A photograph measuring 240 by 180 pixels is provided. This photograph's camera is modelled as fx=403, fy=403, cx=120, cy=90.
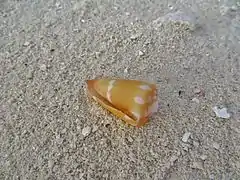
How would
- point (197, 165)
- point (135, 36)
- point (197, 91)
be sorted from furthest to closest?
point (135, 36)
point (197, 91)
point (197, 165)

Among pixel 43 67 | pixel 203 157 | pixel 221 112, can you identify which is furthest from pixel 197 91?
pixel 43 67

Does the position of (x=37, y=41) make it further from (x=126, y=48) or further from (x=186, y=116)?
(x=186, y=116)

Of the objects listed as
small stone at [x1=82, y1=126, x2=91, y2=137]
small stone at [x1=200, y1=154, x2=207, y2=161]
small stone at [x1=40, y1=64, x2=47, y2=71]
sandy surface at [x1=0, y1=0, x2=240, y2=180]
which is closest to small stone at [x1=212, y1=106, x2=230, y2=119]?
sandy surface at [x1=0, y1=0, x2=240, y2=180]

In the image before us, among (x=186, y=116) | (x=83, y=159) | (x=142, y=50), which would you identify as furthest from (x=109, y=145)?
(x=142, y=50)

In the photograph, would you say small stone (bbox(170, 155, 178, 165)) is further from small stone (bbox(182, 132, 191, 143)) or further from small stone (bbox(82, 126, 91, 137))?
small stone (bbox(82, 126, 91, 137))

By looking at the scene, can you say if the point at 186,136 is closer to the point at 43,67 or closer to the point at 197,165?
the point at 197,165
